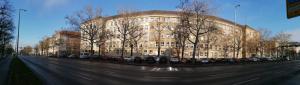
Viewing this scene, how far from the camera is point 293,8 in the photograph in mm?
9469

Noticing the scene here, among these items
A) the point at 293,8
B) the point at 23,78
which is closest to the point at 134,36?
the point at 23,78

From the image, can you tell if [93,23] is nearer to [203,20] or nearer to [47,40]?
[203,20]

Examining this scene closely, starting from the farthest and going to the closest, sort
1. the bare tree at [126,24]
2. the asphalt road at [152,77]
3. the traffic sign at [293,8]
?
the bare tree at [126,24]
the asphalt road at [152,77]
the traffic sign at [293,8]

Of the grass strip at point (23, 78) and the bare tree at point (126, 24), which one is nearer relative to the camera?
the grass strip at point (23, 78)

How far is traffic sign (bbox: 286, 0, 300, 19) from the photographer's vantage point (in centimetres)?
929

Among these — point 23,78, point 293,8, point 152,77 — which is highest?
point 293,8

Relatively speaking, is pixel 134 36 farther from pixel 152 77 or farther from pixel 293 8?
pixel 293 8

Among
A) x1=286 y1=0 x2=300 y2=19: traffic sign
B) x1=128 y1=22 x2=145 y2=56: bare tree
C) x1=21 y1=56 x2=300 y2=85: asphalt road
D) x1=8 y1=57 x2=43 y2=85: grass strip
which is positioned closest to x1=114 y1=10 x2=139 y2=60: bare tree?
x1=128 y1=22 x2=145 y2=56: bare tree

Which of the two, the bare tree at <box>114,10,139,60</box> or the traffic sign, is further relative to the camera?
the bare tree at <box>114,10,139,60</box>

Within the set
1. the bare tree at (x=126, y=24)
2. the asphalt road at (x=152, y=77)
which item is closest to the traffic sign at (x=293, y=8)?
the asphalt road at (x=152, y=77)

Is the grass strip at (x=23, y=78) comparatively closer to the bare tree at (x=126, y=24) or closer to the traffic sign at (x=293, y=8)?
the traffic sign at (x=293, y=8)

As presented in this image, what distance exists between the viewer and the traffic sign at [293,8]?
929 cm

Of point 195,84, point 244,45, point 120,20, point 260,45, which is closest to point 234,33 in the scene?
point 244,45

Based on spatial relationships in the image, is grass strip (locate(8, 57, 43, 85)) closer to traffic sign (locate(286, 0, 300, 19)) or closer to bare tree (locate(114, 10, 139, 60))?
traffic sign (locate(286, 0, 300, 19))
